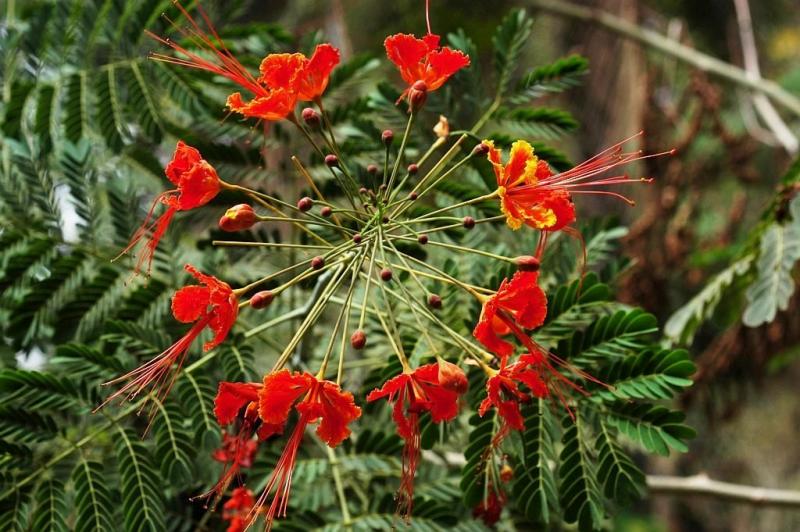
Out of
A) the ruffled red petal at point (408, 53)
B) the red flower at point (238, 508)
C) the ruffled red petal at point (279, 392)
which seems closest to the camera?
the ruffled red petal at point (279, 392)

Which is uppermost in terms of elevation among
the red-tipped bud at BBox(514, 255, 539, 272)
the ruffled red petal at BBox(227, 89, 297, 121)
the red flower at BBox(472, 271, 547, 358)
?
the ruffled red petal at BBox(227, 89, 297, 121)

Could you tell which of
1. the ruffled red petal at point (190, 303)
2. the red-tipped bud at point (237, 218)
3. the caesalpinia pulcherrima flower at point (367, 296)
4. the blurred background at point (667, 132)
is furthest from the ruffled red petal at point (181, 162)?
the blurred background at point (667, 132)

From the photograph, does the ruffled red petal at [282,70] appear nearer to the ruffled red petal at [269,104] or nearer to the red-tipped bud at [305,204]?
the ruffled red petal at [269,104]

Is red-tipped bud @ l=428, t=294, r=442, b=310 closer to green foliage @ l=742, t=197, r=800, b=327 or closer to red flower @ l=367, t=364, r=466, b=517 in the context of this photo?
red flower @ l=367, t=364, r=466, b=517

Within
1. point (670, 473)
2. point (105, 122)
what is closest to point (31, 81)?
point (105, 122)

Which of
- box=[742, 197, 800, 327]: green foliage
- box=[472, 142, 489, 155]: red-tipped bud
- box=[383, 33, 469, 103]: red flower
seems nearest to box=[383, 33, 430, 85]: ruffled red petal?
box=[383, 33, 469, 103]: red flower
